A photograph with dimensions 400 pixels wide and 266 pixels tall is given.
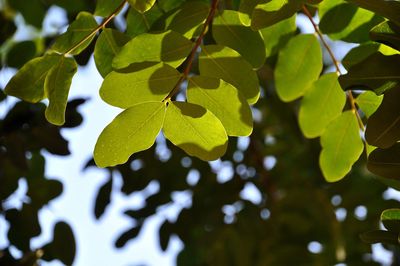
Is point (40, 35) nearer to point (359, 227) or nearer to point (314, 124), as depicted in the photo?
point (314, 124)

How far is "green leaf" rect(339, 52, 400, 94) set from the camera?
1100 mm

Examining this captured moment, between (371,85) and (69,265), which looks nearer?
(371,85)

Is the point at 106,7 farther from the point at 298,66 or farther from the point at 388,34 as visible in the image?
the point at 388,34

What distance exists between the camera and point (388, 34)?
3.51 ft

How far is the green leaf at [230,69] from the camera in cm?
127

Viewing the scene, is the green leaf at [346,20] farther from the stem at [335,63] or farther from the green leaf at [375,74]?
the green leaf at [375,74]

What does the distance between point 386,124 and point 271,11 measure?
0.91 feet

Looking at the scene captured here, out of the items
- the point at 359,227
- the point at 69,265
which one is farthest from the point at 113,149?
the point at 359,227

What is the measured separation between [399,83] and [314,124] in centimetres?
47

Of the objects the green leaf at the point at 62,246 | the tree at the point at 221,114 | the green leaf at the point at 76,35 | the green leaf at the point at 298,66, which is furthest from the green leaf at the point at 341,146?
the green leaf at the point at 62,246

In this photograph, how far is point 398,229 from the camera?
116cm

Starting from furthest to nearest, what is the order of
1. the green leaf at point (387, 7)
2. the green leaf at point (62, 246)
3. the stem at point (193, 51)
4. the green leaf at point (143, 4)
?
the green leaf at point (62, 246), the stem at point (193, 51), the green leaf at point (143, 4), the green leaf at point (387, 7)

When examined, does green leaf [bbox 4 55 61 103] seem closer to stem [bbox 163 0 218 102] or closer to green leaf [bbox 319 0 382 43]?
stem [bbox 163 0 218 102]

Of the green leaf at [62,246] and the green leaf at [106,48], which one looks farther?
the green leaf at [62,246]
